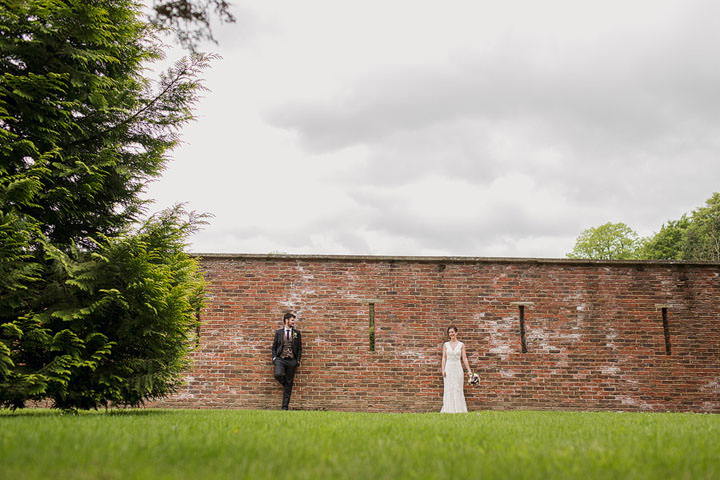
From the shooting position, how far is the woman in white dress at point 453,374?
9.65m

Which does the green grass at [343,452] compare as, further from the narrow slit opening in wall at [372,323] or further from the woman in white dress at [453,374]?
the narrow slit opening in wall at [372,323]

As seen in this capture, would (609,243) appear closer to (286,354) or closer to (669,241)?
(669,241)

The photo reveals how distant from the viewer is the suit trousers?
974cm

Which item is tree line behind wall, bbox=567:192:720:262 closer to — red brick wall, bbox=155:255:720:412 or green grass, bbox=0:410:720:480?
red brick wall, bbox=155:255:720:412

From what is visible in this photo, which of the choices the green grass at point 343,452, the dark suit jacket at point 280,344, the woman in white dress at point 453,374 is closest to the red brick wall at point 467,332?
the dark suit jacket at point 280,344

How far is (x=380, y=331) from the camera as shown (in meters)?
10.5

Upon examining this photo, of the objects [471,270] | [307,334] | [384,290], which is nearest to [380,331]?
[384,290]

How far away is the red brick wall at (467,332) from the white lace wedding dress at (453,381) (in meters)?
0.54

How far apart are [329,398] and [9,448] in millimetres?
7697

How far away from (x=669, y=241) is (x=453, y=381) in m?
35.0

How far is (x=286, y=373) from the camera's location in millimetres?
9922

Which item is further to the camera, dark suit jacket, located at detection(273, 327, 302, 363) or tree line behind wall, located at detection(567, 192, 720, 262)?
tree line behind wall, located at detection(567, 192, 720, 262)

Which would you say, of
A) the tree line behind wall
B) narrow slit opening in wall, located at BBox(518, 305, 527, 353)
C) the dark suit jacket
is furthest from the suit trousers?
the tree line behind wall

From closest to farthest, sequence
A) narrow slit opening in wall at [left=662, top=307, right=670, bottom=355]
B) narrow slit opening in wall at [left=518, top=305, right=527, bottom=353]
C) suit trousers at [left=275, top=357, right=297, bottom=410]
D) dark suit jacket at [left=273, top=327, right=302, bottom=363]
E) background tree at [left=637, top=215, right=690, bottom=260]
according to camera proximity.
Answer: suit trousers at [left=275, top=357, right=297, bottom=410], dark suit jacket at [left=273, top=327, right=302, bottom=363], narrow slit opening in wall at [left=518, top=305, right=527, bottom=353], narrow slit opening in wall at [left=662, top=307, right=670, bottom=355], background tree at [left=637, top=215, right=690, bottom=260]
